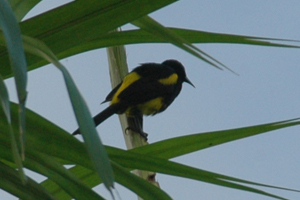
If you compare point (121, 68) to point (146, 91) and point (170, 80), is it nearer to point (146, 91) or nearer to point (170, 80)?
point (146, 91)

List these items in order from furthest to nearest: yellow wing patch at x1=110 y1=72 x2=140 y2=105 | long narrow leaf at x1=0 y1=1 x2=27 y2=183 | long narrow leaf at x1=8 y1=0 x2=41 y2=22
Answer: yellow wing patch at x1=110 y1=72 x2=140 y2=105 → long narrow leaf at x1=8 y1=0 x2=41 y2=22 → long narrow leaf at x1=0 y1=1 x2=27 y2=183

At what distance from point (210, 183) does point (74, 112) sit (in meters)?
0.43

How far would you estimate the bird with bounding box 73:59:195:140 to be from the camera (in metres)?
3.17

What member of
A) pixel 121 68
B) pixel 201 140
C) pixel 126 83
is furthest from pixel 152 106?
pixel 201 140

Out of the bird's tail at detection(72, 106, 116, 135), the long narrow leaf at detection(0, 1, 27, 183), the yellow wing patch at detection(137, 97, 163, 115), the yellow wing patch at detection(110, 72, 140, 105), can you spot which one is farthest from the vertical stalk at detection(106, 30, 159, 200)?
the yellow wing patch at detection(137, 97, 163, 115)

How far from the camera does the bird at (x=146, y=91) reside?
3.17 m

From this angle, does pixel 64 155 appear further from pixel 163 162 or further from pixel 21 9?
pixel 21 9

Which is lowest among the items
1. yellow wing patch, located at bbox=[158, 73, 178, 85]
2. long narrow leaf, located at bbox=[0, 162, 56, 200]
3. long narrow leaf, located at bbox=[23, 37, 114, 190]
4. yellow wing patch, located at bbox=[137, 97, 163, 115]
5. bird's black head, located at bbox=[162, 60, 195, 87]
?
long narrow leaf, located at bbox=[23, 37, 114, 190]

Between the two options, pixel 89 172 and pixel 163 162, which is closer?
pixel 163 162

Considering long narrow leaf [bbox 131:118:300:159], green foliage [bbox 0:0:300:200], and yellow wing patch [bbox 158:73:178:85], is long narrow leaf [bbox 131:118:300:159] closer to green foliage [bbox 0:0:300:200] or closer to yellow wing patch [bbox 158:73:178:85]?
green foliage [bbox 0:0:300:200]

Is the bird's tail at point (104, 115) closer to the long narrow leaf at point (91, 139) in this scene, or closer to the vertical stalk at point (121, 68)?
the vertical stalk at point (121, 68)

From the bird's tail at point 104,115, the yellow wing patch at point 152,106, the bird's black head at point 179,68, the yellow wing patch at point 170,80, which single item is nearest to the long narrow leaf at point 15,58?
the bird's tail at point 104,115

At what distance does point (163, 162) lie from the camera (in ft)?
2.81

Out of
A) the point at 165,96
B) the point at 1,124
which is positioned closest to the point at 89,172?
the point at 1,124
